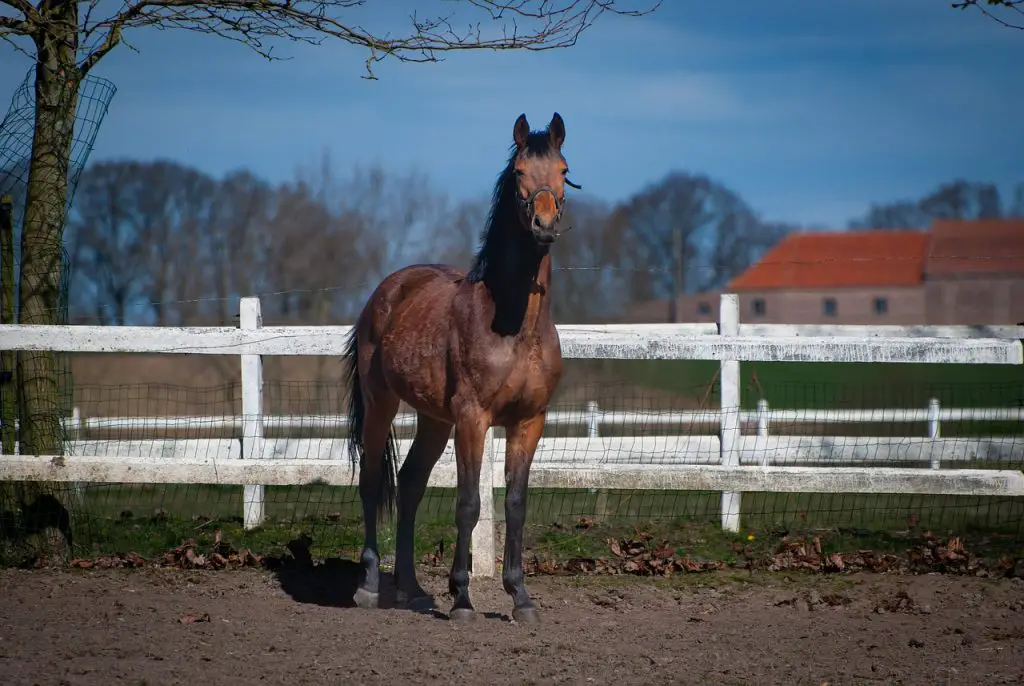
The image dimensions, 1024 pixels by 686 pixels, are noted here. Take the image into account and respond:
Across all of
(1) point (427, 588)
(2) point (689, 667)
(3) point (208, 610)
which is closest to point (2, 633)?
(3) point (208, 610)

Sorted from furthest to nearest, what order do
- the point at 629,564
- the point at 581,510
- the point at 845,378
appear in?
the point at 845,378 → the point at 581,510 → the point at 629,564

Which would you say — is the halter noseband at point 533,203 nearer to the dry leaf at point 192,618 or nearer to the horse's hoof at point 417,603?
the horse's hoof at point 417,603

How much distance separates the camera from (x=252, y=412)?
7.21 metres

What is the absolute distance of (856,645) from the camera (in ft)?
14.1

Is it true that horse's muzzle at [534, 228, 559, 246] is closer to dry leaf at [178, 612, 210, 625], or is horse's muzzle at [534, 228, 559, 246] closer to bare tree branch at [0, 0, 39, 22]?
dry leaf at [178, 612, 210, 625]

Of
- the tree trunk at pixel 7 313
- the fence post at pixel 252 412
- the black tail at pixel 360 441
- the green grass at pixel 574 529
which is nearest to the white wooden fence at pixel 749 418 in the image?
the green grass at pixel 574 529

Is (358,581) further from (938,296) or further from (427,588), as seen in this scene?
(938,296)

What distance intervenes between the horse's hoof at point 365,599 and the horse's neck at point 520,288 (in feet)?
5.79

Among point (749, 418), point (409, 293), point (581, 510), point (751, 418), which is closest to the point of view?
point (409, 293)

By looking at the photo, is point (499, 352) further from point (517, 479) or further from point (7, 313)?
point (7, 313)

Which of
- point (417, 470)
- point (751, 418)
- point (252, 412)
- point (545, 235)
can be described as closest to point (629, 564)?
point (417, 470)

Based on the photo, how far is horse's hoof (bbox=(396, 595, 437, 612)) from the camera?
17.3 ft

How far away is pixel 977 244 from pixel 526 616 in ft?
80.9

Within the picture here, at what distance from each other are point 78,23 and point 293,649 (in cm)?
474
